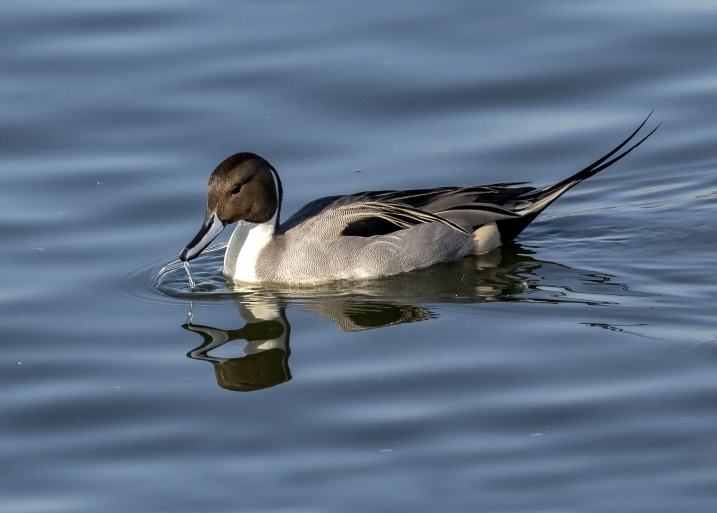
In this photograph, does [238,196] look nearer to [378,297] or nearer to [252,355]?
[378,297]

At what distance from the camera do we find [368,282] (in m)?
8.00

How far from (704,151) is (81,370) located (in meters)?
5.57

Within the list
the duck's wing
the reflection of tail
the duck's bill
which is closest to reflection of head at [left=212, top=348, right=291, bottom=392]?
the duck's bill

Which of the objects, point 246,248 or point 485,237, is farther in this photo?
point 485,237

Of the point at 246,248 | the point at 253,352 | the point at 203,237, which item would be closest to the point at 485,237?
the point at 246,248

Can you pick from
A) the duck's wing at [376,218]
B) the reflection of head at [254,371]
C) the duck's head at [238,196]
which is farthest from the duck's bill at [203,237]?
the reflection of head at [254,371]

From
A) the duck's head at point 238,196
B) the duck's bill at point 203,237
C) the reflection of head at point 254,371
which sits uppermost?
the duck's head at point 238,196

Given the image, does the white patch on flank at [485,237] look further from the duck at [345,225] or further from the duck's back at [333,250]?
the duck's back at [333,250]

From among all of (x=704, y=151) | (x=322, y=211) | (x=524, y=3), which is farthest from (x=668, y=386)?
(x=524, y=3)

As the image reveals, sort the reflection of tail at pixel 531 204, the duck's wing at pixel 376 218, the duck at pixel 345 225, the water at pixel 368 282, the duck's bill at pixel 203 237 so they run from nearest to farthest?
the water at pixel 368 282 < the duck's bill at pixel 203 237 < the duck at pixel 345 225 < the duck's wing at pixel 376 218 < the reflection of tail at pixel 531 204

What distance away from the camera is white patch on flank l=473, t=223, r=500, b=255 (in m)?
8.46

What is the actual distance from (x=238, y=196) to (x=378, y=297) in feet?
4.10

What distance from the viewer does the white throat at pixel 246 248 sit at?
Result: 26.4 ft

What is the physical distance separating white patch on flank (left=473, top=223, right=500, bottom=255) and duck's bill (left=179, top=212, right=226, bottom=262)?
1942 mm
